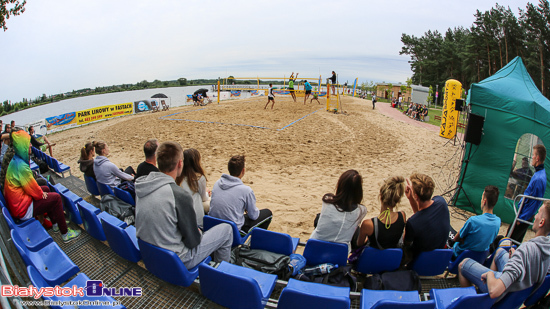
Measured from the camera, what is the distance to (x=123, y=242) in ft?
7.27

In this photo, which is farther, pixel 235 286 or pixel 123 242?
pixel 123 242

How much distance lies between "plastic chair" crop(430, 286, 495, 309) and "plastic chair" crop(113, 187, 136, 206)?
3.31 m

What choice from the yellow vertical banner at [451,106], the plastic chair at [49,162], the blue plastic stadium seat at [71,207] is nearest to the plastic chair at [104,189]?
the blue plastic stadium seat at [71,207]

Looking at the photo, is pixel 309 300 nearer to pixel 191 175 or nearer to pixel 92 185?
pixel 191 175

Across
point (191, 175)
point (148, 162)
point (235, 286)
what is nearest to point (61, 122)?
point (148, 162)

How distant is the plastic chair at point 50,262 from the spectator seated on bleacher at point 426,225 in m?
2.86

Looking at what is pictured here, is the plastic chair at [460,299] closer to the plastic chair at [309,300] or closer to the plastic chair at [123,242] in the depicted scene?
the plastic chair at [309,300]

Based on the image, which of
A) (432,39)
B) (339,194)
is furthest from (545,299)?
(432,39)

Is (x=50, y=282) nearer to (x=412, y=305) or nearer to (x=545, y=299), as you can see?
(x=412, y=305)

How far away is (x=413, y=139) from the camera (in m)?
10.1

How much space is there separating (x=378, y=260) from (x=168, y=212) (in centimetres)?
181

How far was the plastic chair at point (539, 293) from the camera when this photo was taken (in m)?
2.01

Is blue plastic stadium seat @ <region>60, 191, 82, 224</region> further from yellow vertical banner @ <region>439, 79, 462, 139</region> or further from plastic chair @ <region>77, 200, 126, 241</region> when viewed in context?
yellow vertical banner @ <region>439, 79, 462, 139</region>

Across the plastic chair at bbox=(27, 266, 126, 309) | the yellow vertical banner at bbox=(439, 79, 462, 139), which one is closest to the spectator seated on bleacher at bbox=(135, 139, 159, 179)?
the plastic chair at bbox=(27, 266, 126, 309)
